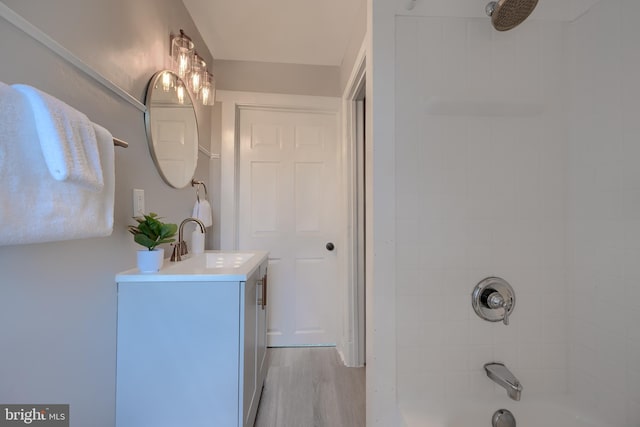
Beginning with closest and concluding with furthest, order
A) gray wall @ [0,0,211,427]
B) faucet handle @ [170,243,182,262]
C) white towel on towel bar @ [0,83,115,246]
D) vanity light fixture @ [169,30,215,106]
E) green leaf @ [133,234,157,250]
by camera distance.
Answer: white towel on towel bar @ [0,83,115,246]
gray wall @ [0,0,211,427]
green leaf @ [133,234,157,250]
faucet handle @ [170,243,182,262]
vanity light fixture @ [169,30,215,106]

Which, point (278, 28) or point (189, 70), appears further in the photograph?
point (278, 28)

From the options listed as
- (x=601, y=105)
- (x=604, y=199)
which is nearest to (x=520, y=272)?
(x=604, y=199)

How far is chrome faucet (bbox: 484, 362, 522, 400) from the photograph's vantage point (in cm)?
91

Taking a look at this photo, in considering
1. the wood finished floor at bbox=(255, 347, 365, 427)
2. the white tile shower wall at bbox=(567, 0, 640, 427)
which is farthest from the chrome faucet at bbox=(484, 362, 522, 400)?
the wood finished floor at bbox=(255, 347, 365, 427)

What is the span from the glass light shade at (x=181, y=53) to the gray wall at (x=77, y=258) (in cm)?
21

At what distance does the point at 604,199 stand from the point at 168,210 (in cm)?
204

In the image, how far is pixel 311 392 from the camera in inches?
64.0

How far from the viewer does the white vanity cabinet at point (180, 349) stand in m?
0.94

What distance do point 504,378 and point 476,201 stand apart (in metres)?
0.70

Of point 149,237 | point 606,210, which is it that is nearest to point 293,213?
point 149,237

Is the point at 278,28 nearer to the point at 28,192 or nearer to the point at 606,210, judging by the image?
the point at 28,192

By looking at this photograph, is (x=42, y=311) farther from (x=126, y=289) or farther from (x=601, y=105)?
(x=601, y=105)

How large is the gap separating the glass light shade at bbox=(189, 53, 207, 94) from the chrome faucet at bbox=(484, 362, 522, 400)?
85.0 inches

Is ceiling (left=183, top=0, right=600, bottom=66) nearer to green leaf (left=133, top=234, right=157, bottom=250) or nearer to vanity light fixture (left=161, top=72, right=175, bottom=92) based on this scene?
vanity light fixture (left=161, top=72, right=175, bottom=92)
